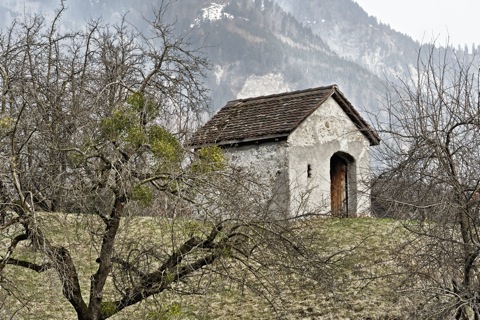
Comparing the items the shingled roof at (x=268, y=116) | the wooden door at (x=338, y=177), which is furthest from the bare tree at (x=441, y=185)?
the wooden door at (x=338, y=177)

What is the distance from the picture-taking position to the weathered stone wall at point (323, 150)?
2364 centimetres

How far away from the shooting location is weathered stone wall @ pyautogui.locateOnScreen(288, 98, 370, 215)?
23641 mm

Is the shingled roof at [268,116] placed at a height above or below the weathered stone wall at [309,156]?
above

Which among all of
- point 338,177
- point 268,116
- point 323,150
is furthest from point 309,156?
point 338,177

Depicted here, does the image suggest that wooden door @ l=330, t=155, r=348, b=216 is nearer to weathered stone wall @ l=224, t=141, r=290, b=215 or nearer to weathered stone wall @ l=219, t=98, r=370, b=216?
weathered stone wall @ l=219, t=98, r=370, b=216

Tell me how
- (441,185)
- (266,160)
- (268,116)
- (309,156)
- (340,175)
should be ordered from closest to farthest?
1. (441,185)
2. (266,160)
3. (309,156)
4. (268,116)
5. (340,175)

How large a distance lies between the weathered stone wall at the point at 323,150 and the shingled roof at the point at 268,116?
0.28m

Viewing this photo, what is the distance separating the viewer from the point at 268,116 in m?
24.8

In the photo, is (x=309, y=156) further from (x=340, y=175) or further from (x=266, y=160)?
(x=340, y=175)

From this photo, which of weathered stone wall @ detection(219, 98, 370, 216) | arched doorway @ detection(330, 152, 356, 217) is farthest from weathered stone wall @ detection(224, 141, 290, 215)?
arched doorway @ detection(330, 152, 356, 217)

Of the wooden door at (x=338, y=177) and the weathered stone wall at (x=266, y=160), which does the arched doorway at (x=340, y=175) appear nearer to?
the wooden door at (x=338, y=177)

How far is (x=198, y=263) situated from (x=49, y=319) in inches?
210

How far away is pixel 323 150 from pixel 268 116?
1903mm

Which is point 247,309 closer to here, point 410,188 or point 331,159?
point 410,188
